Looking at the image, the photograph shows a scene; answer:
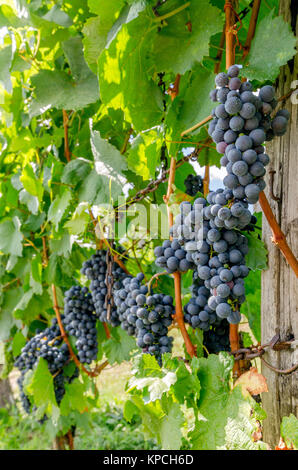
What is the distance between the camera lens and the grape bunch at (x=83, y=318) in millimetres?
1724

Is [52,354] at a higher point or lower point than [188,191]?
lower

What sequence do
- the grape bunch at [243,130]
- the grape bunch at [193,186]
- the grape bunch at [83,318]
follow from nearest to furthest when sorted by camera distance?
1. the grape bunch at [243,130]
2. the grape bunch at [193,186]
3. the grape bunch at [83,318]

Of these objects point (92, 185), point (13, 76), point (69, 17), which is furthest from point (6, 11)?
point (92, 185)

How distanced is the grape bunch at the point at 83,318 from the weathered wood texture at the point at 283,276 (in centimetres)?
91

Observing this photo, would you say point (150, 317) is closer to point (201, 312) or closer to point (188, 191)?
point (201, 312)

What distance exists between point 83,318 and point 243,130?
121cm

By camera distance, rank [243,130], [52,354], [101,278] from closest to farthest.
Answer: [243,130] → [101,278] → [52,354]

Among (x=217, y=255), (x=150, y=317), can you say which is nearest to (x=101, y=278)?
(x=150, y=317)

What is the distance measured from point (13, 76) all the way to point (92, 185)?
89 centimetres

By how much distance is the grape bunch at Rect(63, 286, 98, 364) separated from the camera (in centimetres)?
172

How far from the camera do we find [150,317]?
1.11m

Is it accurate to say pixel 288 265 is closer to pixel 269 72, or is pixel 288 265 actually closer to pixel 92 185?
pixel 269 72

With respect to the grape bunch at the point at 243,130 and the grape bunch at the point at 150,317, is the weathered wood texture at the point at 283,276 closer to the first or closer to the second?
the grape bunch at the point at 243,130

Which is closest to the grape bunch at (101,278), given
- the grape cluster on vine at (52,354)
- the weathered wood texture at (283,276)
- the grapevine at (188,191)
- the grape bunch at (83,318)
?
the grapevine at (188,191)
